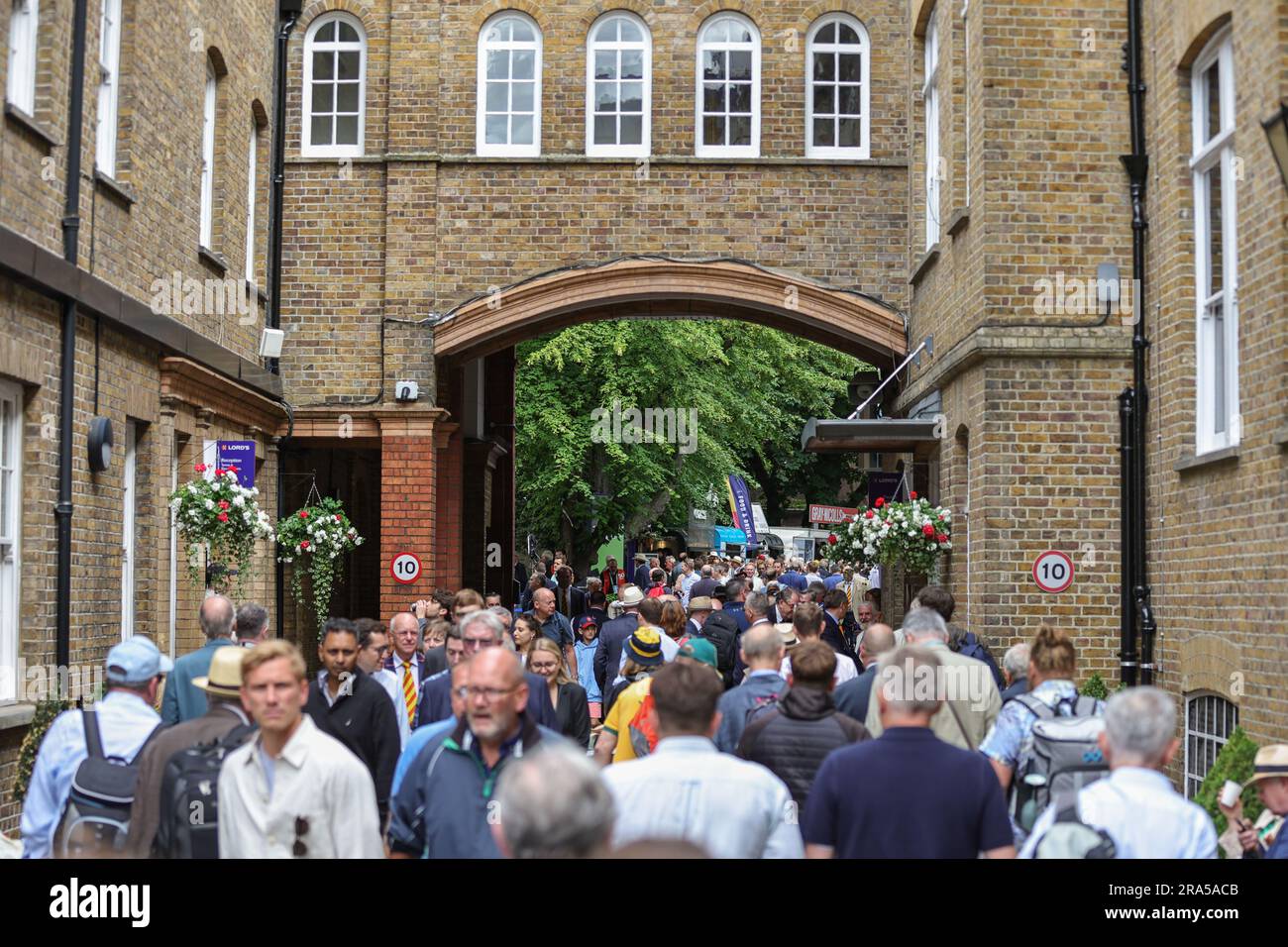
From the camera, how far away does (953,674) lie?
27.2 feet

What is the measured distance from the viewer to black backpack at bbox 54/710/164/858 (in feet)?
21.2

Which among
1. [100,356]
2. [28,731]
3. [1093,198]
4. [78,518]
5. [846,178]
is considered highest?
[846,178]

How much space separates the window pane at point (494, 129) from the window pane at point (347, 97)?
1.61 meters

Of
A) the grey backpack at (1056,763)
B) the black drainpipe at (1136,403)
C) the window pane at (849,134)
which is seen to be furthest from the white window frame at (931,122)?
the grey backpack at (1056,763)

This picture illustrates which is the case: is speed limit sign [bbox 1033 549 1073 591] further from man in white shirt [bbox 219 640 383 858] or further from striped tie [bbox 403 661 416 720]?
man in white shirt [bbox 219 640 383 858]

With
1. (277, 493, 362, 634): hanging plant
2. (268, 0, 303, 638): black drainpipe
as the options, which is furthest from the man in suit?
(268, 0, 303, 638): black drainpipe

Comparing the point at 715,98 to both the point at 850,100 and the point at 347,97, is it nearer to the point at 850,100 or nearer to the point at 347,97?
the point at 850,100

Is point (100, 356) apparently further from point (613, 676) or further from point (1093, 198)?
point (1093, 198)

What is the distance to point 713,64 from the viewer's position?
68.9 ft

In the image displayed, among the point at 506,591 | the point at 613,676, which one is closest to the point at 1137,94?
the point at 613,676

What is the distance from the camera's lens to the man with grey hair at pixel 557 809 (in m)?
3.40

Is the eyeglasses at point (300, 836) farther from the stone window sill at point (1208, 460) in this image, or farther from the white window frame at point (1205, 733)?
the stone window sill at point (1208, 460)
